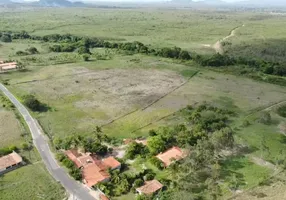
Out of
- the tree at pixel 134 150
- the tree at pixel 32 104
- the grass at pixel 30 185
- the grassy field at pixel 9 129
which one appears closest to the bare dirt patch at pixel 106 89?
the tree at pixel 32 104

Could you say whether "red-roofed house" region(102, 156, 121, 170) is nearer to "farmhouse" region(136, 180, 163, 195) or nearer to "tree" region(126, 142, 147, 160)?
"tree" region(126, 142, 147, 160)

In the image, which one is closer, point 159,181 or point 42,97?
point 159,181

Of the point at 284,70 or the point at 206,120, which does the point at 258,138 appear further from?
the point at 284,70

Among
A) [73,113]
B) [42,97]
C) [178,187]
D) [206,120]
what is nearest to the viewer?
[178,187]

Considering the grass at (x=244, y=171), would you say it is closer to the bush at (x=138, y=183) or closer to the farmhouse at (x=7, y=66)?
the bush at (x=138, y=183)

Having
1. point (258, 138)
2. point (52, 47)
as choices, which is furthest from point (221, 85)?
point (52, 47)

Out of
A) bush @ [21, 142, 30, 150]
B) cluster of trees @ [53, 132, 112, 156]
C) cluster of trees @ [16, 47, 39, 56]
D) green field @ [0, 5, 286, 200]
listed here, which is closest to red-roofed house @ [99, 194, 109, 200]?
green field @ [0, 5, 286, 200]
